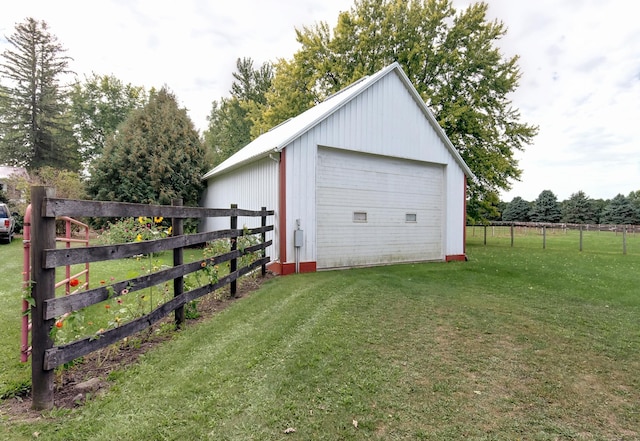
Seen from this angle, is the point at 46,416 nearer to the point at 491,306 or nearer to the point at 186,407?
the point at 186,407

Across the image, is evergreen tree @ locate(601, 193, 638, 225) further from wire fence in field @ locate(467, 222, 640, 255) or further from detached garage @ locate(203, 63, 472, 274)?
detached garage @ locate(203, 63, 472, 274)

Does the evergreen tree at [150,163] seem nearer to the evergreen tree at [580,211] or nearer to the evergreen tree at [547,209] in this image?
the evergreen tree at [547,209]

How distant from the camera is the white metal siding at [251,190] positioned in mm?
7789

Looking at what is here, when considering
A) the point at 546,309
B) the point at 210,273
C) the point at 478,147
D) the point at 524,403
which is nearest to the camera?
the point at 524,403

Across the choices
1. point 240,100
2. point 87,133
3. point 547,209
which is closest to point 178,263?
point 240,100

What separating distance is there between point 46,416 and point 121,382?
0.47 metres

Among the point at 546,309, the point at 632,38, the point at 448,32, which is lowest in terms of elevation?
the point at 546,309

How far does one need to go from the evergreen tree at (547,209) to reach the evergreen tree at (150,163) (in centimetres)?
4839

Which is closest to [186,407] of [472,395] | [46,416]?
[46,416]

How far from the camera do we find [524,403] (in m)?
2.37

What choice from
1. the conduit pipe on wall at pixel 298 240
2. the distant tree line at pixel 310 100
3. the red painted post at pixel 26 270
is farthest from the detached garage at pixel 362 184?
the distant tree line at pixel 310 100

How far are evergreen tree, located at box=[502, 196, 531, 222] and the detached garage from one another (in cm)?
4557

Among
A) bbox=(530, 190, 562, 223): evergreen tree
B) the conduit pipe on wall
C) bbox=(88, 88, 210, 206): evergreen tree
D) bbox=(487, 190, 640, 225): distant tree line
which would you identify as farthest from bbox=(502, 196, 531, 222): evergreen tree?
the conduit pipe on wall

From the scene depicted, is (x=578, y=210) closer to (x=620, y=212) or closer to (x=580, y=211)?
(x=580, y=211)
